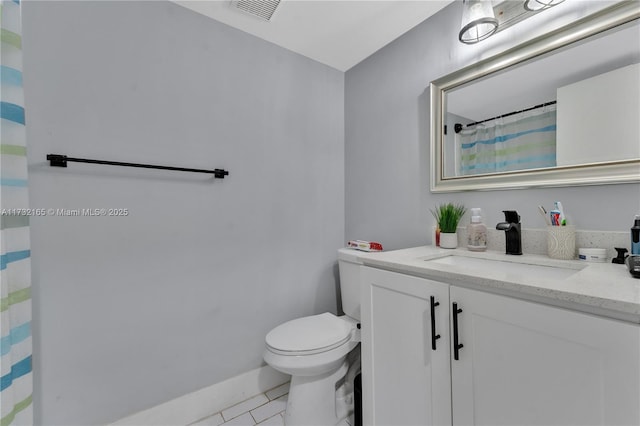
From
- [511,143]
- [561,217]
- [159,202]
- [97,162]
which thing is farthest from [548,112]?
[97,162]

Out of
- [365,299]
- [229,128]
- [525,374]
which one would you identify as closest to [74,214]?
[229,128]

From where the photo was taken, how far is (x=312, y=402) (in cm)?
128

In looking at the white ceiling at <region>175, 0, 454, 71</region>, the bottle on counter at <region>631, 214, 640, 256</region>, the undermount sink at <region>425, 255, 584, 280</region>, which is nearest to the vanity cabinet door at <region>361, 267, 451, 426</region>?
the undermount sink at <region>425, 255, 584, 280</region>

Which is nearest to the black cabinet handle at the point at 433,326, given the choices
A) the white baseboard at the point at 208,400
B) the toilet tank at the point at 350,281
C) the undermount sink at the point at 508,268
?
the undermount sink at the point at 508,268

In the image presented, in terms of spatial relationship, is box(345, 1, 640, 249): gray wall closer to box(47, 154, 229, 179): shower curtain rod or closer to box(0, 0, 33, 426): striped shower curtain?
box(47, 154, 229, 179): shower curtain rod

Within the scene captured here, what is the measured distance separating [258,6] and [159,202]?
1109mm

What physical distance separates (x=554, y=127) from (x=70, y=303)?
2.06 meters

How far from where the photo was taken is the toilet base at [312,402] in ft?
4.16

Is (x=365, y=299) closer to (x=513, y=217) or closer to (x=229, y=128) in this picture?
(x=513, y=217)

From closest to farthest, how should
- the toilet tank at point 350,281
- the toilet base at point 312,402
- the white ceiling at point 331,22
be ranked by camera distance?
the toilet base at point 312,402, the white ceiling at point 331,22, the toilet tank at point 350,281

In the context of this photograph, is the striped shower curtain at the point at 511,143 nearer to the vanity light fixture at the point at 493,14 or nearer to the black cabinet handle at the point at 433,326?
the vanity light fixture at the point at 493,14

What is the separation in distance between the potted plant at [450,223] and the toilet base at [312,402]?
0.86 meters

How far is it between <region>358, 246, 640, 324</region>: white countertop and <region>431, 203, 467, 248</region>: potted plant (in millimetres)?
222

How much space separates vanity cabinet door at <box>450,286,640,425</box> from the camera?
54cm
